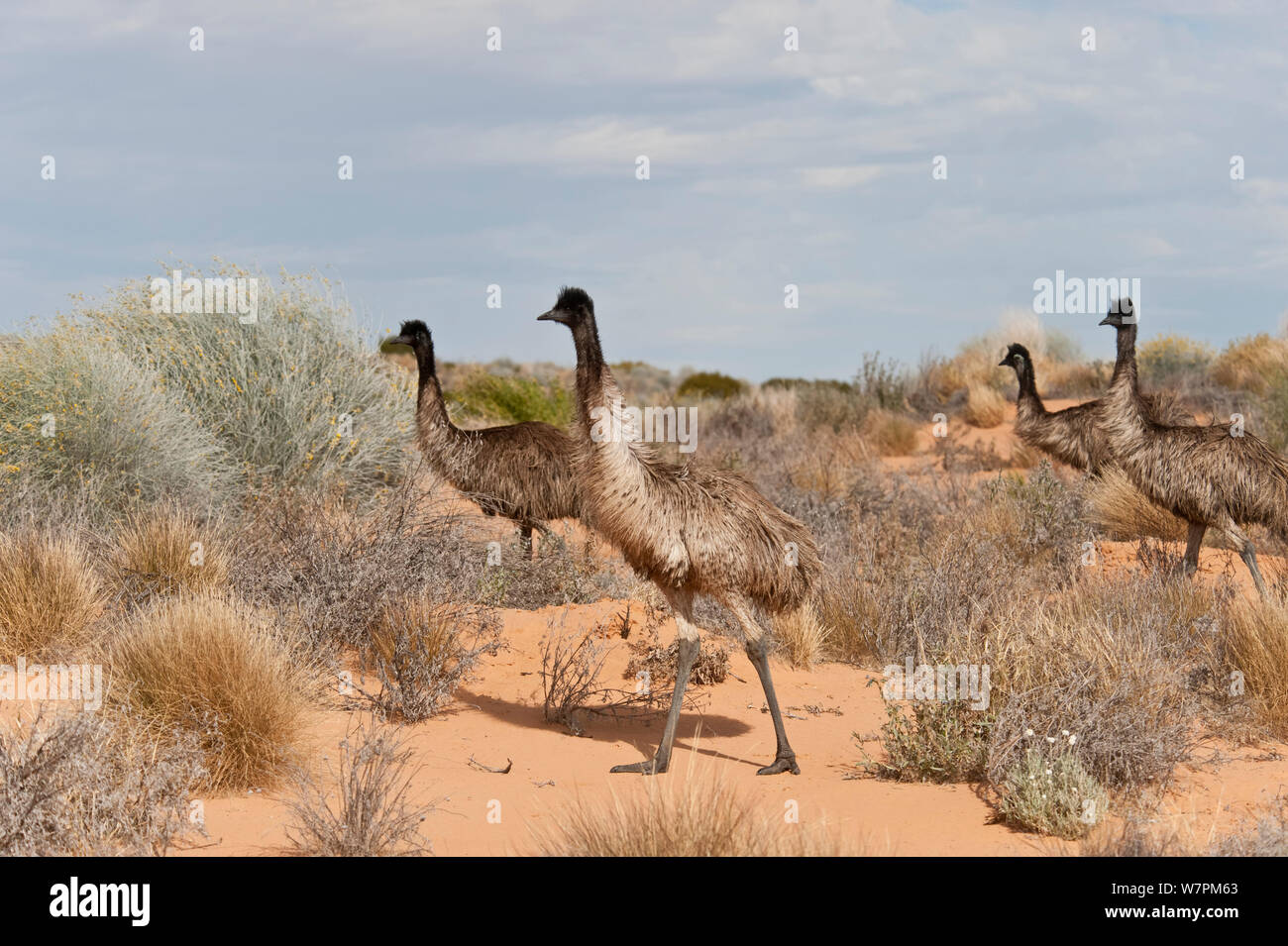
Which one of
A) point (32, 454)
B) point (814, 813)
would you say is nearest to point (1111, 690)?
point (814, 813)

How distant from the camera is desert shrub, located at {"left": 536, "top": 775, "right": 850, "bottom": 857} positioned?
4340 mm

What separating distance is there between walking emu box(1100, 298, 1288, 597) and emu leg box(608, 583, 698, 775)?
16.2 ft

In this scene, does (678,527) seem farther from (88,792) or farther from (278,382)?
(278,382)

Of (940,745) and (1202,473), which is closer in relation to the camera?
(940,745)

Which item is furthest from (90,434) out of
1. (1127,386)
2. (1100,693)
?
(1127,386)

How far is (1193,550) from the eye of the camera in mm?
9680

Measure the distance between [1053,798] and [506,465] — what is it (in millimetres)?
5855

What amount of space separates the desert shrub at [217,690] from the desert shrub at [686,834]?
70.0 inches

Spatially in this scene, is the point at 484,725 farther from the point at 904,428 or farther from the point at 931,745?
the point at 904,428

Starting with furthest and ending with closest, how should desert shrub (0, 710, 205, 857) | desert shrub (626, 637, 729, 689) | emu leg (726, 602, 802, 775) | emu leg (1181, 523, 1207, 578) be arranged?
emu leg (1181, 523, 1207, 578), desert shrub (626, 637, 729, 689), emu leg (726, 602, 802, 775), desert shrub (0, 710, 205, 857)

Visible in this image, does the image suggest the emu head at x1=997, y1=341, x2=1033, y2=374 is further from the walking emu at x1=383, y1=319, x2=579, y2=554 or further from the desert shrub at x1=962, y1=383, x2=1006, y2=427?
the desert shrub at x1=962, y1=383, x2=1006, y2=427

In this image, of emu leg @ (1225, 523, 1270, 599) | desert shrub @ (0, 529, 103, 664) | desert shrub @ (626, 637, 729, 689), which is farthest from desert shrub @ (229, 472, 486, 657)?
emu leg @ (1225, 523, 1270, 599)

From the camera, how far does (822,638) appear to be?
9.15 m
